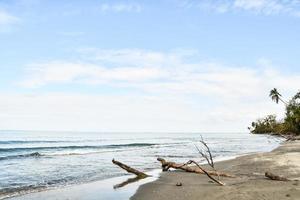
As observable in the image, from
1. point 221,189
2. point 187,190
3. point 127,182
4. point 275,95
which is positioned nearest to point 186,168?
point 127,182

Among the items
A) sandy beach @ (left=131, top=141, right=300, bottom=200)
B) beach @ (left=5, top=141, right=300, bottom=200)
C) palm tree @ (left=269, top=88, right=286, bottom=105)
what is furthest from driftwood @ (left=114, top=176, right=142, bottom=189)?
palm tree @ (left=269, top=88, right=286, bottom=105)

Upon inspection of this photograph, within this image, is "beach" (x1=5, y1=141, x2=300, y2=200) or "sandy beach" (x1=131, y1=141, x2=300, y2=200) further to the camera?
"beach" (x1=5, y1=141, x2=300, y2=200)

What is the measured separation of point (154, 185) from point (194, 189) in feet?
8.49

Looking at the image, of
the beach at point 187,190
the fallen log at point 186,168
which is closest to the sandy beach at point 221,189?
the beach at point 187,190

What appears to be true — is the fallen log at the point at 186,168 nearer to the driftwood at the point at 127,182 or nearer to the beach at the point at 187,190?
the beach at the point at 187,190

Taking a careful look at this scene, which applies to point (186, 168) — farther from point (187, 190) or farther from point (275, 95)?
point (275, 95)

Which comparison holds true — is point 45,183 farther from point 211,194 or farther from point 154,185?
Result: point 211,194

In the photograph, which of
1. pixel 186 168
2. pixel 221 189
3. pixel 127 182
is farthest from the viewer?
pixel 186 168

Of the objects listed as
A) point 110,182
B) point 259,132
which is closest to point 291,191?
point 110,182

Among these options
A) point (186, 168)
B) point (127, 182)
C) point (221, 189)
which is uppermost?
point (186, 168)

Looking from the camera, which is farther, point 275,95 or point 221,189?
point 275,95

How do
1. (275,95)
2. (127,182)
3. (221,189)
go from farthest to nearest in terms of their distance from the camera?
(275,95) → (127,182) → (221,189)

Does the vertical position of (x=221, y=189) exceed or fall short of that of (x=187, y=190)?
it exceeds it

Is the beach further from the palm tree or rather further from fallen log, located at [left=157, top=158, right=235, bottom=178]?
the palm tree
